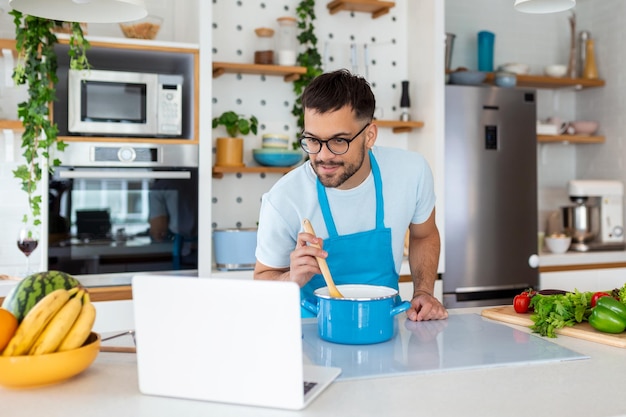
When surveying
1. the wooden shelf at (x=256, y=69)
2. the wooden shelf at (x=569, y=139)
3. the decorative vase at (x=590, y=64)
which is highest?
the decorative vase at (x=590, y=64)

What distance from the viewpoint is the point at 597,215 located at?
14.4 feet

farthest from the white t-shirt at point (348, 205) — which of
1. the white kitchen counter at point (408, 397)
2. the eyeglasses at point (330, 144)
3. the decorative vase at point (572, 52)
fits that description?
the decorative vase at point (572, 52)

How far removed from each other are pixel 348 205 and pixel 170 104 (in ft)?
4.84

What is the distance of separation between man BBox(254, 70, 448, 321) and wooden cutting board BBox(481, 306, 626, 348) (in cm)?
16

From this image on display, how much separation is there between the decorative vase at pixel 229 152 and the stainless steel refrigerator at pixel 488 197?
3.86 feet

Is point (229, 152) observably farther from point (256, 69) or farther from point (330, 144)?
point (330, 144)

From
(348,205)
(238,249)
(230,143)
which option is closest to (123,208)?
(238,249)

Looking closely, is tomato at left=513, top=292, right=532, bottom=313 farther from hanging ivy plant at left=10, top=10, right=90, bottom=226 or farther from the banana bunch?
hanging ivy plant at left=10, top=10, right=90, bottom=226

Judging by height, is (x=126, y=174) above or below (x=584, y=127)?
below

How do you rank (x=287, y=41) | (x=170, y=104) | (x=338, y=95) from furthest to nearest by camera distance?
(x=287, y=41) → (x=170, y=104) → (x=338, y=95)

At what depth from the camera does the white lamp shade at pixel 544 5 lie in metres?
2.22

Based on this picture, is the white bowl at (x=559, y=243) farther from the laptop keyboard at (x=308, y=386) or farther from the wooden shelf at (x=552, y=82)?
the laptop keyboard at (x=308, y=386)

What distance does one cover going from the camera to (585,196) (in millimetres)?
4320

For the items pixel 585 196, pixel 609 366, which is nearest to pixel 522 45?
pixel 585 196
